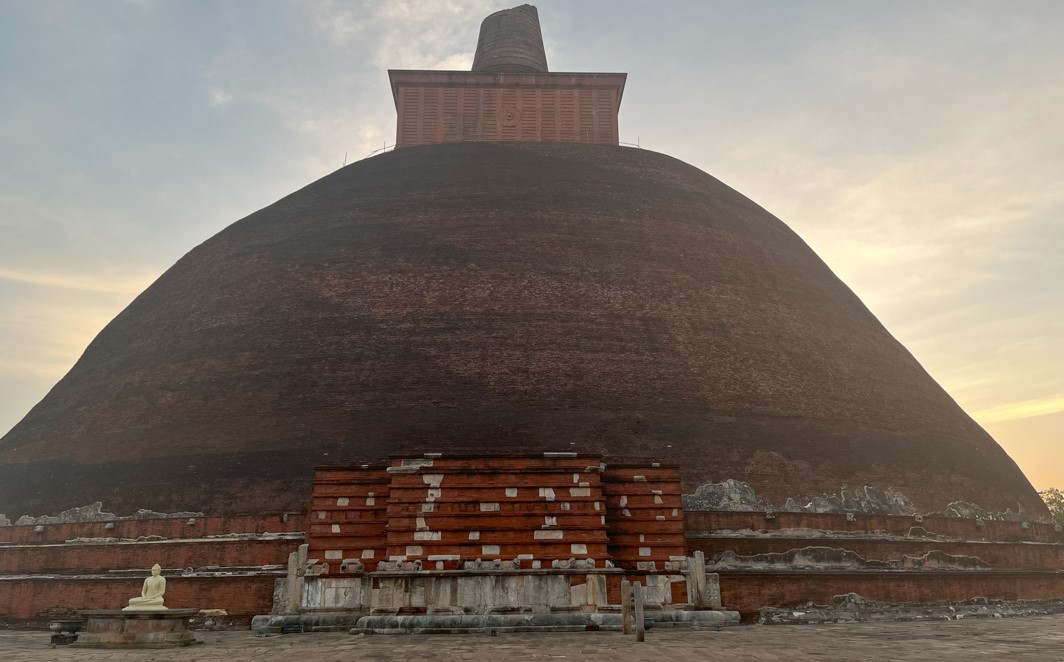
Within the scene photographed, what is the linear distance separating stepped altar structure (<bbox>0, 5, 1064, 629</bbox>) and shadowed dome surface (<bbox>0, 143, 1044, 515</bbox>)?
0.20 feet

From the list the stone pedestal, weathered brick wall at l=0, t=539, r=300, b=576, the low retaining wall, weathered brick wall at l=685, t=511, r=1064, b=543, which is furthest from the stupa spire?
the stone pedestal

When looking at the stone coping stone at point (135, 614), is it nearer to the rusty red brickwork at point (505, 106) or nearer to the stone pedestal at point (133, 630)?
the stone pedestal at point (133, 630)

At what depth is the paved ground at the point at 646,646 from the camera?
22.3 feet

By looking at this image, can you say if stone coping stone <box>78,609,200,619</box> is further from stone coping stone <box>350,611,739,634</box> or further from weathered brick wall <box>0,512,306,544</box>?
weathered brick wall <box>0,512,306,544</box>

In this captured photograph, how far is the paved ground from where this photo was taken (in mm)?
6797

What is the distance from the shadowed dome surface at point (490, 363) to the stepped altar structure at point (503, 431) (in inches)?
2.4

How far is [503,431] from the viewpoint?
42.2ft

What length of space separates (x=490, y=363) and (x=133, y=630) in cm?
696

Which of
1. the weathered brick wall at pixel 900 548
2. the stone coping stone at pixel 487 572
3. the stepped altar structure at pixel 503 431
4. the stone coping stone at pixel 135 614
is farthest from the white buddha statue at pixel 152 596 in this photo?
the weathered brick wall at pixel 900 548

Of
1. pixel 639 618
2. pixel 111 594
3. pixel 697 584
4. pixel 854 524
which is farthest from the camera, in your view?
pixel 854 524

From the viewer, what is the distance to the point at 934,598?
12281 mm

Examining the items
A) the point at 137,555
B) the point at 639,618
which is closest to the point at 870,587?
the point at 639,618

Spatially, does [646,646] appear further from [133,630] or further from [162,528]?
[162,528]

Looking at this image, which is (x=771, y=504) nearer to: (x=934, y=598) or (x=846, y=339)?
(x=934, y=598)
